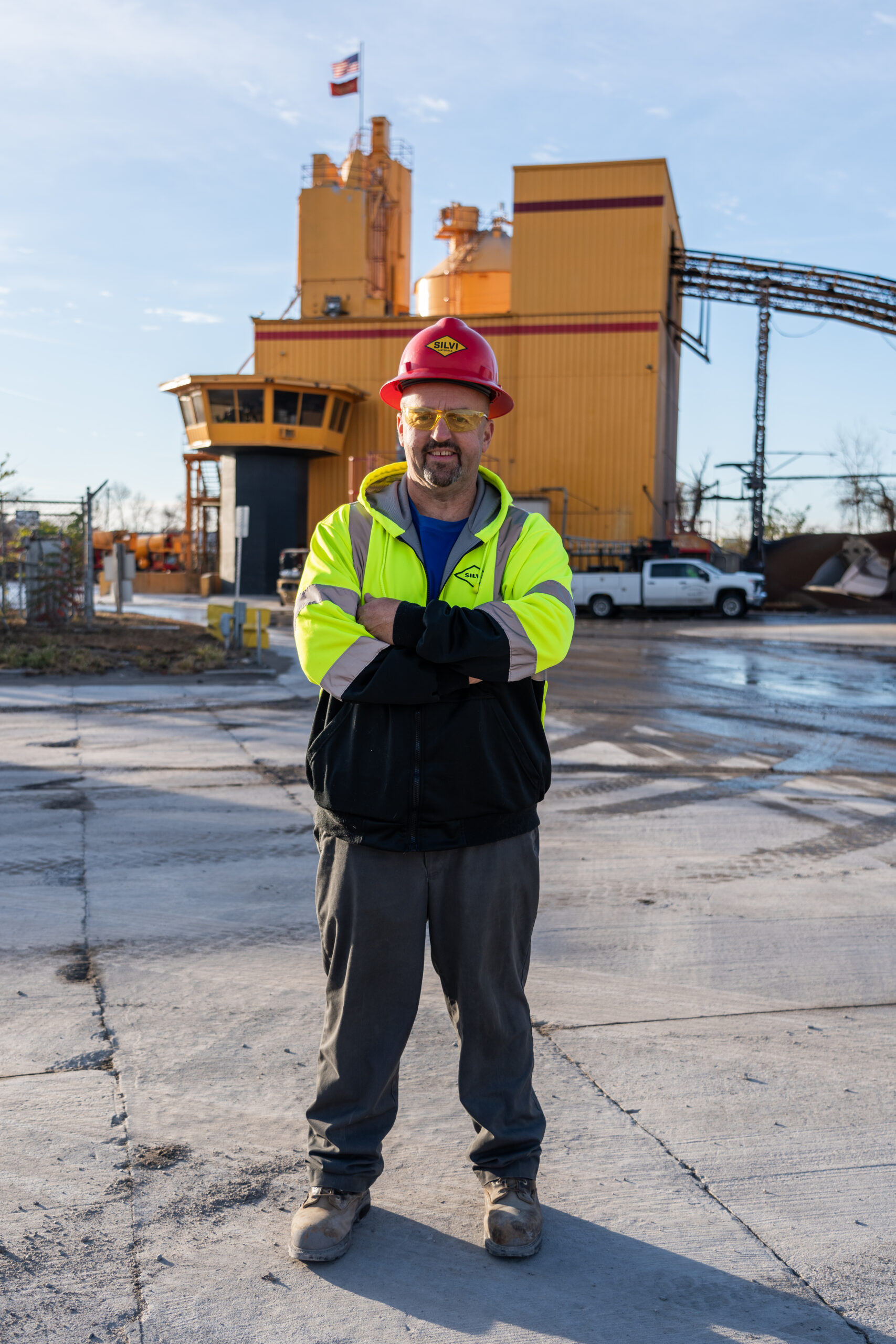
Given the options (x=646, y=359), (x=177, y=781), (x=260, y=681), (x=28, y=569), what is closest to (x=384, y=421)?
(x=646, y=359)

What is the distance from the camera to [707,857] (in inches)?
241

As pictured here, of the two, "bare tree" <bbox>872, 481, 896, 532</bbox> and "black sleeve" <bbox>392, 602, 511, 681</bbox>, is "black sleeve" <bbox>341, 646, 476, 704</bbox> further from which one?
"bare tree" <bbox>872, 481, 896, 532</bbox>

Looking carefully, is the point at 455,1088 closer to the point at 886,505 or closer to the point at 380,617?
the point at 380,617

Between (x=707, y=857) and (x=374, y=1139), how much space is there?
3779mm

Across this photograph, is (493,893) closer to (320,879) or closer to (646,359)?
(320,879)

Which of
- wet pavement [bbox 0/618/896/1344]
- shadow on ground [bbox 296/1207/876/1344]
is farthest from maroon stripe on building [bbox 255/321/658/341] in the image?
shadow on ground [bbox 296/1207/876/1344]

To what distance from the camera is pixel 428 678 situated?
2.54 metres

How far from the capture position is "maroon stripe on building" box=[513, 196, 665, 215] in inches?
1587

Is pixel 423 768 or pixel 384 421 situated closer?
pixel 423 768

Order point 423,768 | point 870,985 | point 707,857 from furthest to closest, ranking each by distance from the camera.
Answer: point 707,857, point 870,985, point 423,768

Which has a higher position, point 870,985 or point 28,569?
point 28,569

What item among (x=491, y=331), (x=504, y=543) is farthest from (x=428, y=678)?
(x=491, y=331)

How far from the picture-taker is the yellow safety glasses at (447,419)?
269cm

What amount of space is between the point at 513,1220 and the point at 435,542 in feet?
5.31
